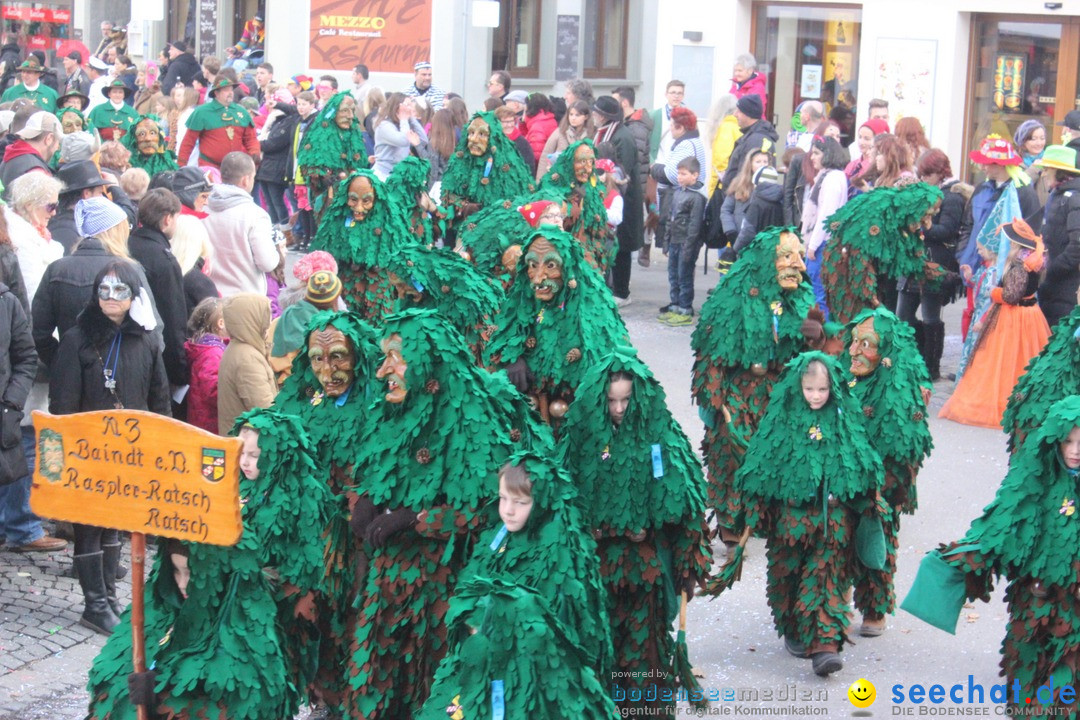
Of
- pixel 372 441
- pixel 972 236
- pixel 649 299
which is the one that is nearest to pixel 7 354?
pixel 372 441

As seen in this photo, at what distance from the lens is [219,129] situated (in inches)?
593

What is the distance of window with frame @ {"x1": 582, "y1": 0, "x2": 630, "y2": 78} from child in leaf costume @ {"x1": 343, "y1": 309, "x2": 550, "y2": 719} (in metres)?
19.6

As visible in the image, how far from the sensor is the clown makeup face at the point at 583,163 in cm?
1231

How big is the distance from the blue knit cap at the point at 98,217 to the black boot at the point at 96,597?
6.07 feet

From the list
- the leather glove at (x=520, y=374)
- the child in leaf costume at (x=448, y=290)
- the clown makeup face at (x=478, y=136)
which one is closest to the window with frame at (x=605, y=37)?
the clown makeup face at (x=478, y=136)

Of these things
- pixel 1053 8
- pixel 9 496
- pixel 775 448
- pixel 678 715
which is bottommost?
pixel 678 715

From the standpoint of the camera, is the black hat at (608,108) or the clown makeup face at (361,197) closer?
the clown makeup face at (361,197)

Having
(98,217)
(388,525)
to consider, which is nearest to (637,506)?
(388,525)

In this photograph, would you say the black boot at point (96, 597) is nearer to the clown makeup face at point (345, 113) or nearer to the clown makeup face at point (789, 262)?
the clown makeup face at point (789, 262)

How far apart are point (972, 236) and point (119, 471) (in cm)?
845

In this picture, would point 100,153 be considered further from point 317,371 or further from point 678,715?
point 678,715

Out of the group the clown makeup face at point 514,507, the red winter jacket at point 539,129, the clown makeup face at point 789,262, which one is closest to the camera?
the clown makeup face at point 514,507

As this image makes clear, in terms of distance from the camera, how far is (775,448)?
279 inches

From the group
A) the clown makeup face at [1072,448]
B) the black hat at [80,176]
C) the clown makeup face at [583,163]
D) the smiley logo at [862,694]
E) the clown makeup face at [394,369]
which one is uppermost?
the clown makeup face at [583,163]
